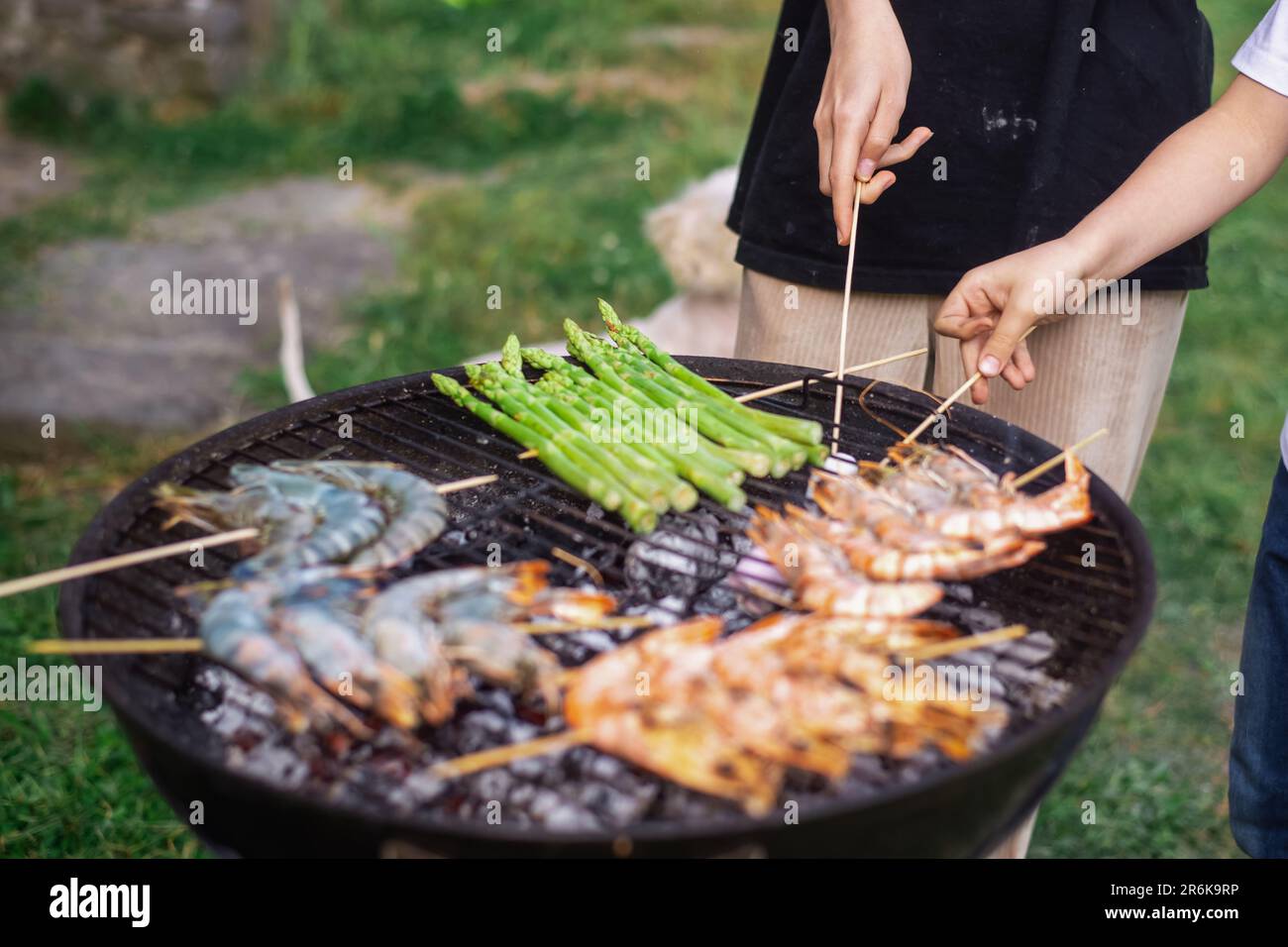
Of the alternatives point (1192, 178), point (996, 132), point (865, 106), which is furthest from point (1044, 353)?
point (865, 106)

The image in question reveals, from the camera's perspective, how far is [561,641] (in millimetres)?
2240

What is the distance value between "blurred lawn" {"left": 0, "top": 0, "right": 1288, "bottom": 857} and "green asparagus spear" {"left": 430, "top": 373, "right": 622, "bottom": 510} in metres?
1.87

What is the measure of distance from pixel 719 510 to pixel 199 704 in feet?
3.78

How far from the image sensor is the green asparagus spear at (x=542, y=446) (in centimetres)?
249

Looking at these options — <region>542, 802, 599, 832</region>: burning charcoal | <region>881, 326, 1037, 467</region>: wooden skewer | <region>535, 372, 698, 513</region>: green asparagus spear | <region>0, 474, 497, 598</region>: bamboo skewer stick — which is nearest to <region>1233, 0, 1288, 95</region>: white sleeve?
<region>881, 326, 1037, 467</region>: wooden skewer

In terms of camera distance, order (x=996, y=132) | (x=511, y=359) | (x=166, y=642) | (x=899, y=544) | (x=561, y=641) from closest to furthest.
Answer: (x=166, y=642)
(x=561, y=641)
(x=899, y=544)
(x=511, y=359)
(x=996, y=132)

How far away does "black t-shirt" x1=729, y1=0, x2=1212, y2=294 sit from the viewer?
3137mm

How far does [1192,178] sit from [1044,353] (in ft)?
2.48

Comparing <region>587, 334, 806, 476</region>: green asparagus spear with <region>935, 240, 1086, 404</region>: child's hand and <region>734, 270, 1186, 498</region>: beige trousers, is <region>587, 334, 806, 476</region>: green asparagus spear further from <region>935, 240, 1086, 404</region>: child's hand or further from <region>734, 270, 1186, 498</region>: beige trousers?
<region>734, 270, 1186, 498</region>: beige trousers

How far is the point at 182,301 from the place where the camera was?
23.7 feet

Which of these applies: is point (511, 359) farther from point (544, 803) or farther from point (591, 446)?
point (544, 803)

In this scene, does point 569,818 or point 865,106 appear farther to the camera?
point 865,106

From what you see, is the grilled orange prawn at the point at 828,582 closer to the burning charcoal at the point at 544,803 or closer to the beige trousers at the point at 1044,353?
the burning charcoal at the point at 544,803

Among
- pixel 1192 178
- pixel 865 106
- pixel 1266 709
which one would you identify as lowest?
pixel 1266 709
